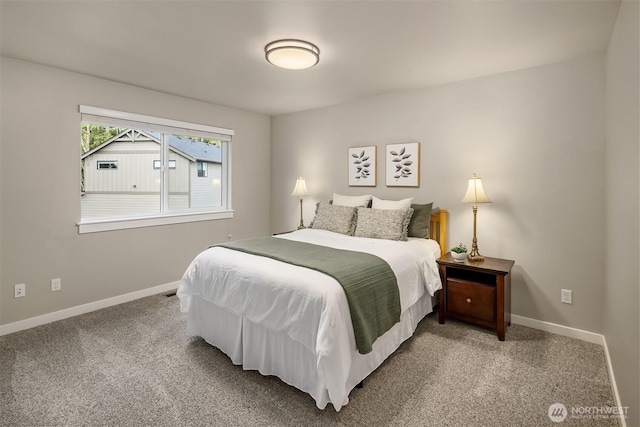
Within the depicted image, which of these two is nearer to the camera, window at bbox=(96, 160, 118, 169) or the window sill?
the window sill

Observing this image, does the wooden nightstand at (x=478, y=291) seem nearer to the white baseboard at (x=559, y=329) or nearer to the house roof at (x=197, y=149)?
the white baseboard at (x=559, y=329)

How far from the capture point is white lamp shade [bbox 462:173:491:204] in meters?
3.01

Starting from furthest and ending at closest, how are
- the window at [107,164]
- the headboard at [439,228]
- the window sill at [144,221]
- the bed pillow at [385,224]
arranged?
the window at [107,164] → the headboard at [439,228] → the window sill at [144,221] → the bed pillow at [385,224]

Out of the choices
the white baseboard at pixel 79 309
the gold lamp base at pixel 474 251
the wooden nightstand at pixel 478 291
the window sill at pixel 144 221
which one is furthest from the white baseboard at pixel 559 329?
the white baseboard at pixel 79 309

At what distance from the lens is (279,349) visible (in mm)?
2117

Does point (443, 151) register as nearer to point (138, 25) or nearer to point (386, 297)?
point (386, 297)

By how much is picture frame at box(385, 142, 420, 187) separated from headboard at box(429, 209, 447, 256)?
42 cm

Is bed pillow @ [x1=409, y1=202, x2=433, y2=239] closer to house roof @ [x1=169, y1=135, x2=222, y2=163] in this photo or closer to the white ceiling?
the white ceiling

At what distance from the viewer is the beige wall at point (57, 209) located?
284cm

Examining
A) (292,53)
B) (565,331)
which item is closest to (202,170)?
(292,53)

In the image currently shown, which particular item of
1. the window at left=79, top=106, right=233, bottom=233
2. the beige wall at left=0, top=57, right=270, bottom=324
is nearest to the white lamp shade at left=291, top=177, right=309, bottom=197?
the window at left=79, top=106, right=233, bottom=233

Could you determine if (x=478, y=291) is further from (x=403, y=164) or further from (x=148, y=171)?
(x=148, y=171)

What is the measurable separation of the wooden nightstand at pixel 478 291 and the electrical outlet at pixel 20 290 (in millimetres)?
3796

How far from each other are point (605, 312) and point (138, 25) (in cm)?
406
